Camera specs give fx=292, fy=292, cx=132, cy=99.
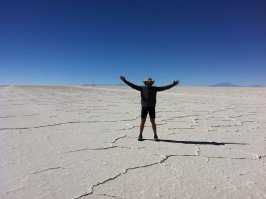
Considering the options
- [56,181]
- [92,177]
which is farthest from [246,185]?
[56,181]

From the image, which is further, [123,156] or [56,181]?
[123,156]

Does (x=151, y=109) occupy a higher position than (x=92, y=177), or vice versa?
(x=151, y=109)

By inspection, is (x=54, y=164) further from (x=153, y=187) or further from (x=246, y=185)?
(x=246, y=185)

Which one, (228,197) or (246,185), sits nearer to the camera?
(228,197)

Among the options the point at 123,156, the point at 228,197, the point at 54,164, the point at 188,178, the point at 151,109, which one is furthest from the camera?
the point at 151,109

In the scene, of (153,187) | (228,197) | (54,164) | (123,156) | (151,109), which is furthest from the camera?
(151,109)

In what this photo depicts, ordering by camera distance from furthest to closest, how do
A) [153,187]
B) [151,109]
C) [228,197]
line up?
[151,109] → [153,187] → [228,197]

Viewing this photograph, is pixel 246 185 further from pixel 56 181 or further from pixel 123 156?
pixel 56 181

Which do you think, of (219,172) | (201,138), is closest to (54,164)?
(219,172)

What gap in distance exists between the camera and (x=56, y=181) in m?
2.99

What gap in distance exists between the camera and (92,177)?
3.12m

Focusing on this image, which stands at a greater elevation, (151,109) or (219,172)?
(151,109)

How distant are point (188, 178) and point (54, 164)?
160cm

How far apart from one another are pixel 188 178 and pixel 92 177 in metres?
1.02
